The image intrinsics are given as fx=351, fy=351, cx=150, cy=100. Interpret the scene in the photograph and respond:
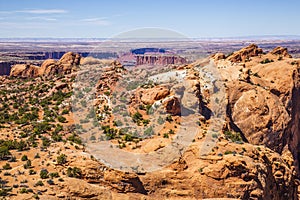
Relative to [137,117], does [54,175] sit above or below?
below

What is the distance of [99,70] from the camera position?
40.7 m

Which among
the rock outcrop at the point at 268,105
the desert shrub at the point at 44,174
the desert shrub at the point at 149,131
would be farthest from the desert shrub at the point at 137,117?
the desert shrub at the point at 44,174

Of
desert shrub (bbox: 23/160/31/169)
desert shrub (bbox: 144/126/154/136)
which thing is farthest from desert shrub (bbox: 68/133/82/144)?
desert shrub (bbox: 144/126/154/136)

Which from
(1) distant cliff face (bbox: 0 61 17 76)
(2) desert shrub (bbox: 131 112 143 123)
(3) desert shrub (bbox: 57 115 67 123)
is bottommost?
(1) distant cliff face (bbox: 0 61 17 76)

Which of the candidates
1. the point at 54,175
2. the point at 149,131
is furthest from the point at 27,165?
the point at 149,131

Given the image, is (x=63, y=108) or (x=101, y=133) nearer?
(x=101, y=133)

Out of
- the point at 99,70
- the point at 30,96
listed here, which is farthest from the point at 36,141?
the point at 99,70

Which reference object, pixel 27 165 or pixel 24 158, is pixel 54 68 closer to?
pixel 24 158

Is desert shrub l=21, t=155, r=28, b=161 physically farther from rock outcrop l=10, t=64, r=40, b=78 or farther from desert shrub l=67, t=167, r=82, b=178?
rock outcrop l=10, t=64, r=40, b=78

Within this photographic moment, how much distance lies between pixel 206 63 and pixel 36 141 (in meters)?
24.1

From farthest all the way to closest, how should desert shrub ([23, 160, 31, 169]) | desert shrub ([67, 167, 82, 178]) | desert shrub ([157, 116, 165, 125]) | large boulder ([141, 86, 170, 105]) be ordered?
1. large boulder ([141, 86, 170, 105])
2. desert shrub ([157, 116, 165, 125])
3. desert shrub ([23, 160, 31, 169])
4. desert shrub ([67, 167, 82, 178])

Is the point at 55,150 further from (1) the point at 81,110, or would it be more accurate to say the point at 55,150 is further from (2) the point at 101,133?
(1) the point at 81,110

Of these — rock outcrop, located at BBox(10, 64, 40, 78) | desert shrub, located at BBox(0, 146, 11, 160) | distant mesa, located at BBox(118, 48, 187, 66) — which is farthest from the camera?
distant mesa, located at BBox(118, 48, 187, 66)

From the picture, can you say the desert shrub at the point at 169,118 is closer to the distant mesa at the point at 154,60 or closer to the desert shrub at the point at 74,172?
the desert shrub at the point at 74,172
